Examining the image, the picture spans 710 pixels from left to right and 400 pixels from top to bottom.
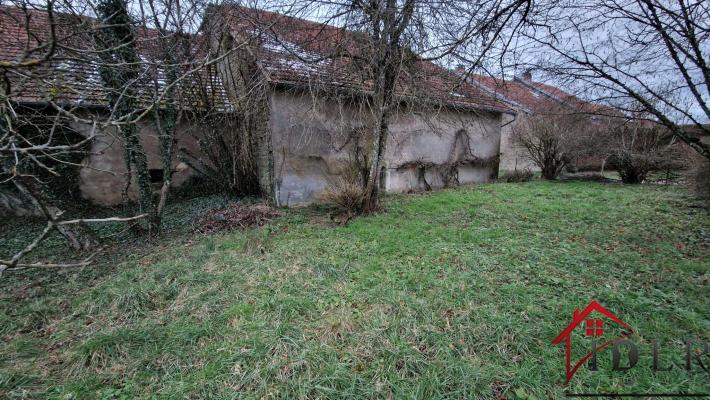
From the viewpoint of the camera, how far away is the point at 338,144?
324 inches

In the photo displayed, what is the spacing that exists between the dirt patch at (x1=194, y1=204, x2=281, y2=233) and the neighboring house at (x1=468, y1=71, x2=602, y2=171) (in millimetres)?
4827

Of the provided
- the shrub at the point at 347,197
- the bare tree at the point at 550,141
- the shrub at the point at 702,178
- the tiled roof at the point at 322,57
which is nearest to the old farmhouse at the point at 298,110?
the tiled roof at the point at 322,57

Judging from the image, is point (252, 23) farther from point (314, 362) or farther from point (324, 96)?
point (314, 362)

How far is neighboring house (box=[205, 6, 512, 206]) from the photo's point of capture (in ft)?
20.2

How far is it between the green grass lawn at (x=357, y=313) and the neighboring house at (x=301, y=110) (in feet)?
8.40

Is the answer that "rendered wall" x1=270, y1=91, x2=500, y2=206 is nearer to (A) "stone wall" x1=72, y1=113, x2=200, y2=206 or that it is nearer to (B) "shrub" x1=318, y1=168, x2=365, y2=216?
(B) "shrub" x1=318, y1=168, x2=365, y2=216

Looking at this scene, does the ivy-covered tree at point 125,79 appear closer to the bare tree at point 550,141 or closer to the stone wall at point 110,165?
the stone wall at point 110,165

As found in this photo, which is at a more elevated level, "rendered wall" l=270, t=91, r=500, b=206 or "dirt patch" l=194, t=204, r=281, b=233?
"rendered wall" l=270, t=91, r=500, b=206

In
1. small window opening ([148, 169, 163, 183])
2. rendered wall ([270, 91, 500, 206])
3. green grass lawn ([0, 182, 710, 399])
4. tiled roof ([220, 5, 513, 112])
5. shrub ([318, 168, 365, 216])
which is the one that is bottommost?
green grass lawn ([0, 182, 710, 399])

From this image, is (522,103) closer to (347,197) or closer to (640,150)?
(640,150)

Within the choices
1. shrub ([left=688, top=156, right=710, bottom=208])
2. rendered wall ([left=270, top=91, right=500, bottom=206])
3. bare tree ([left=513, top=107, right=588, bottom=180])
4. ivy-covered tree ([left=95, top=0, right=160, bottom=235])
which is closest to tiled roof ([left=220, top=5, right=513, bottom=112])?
rendered wall ([left=270, top=91, right=500, bottom=206])

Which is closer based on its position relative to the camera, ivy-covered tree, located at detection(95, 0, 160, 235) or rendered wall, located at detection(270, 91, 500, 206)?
ivy-covered tree, located at detection(95, 0, 160, 235)

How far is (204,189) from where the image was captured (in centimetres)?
869

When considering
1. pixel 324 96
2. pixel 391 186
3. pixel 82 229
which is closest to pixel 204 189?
pixel 82 229
